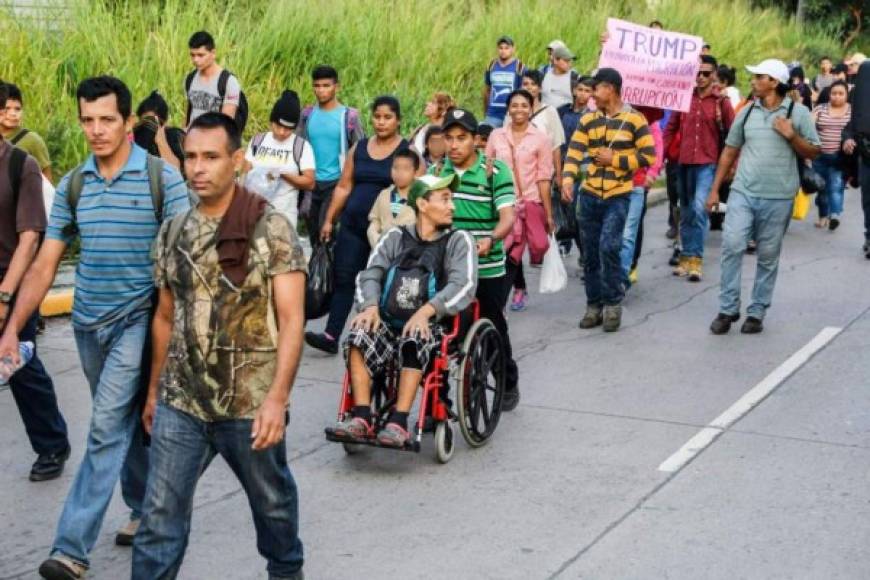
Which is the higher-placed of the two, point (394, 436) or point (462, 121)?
point (462, 121)

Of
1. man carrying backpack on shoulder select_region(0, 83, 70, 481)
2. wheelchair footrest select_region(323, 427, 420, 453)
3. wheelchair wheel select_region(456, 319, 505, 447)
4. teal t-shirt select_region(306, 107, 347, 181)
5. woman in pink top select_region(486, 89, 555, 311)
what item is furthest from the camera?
teal t-shirt select_region(306, 107, 347, 181)

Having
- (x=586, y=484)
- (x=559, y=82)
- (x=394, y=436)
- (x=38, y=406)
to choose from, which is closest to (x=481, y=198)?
(x=394, y=436)

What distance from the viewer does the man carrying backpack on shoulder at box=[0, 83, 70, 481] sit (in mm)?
6660

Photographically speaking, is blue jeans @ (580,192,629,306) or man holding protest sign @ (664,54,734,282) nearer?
blue jeans @ (580,192,629,306)

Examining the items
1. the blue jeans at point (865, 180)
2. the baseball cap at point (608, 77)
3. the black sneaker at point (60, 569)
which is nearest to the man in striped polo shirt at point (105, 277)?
the black sneaker at point (60, 569)

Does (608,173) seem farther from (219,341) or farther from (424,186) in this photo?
(219,341)

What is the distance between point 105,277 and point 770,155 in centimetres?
625

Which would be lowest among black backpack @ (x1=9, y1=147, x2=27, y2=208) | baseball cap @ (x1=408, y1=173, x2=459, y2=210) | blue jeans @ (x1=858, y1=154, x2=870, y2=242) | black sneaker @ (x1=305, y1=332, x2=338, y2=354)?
black sneaker @ (x1=305, y1=332, x2=338, y2=354)

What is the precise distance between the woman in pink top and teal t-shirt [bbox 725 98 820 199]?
1.41 metres

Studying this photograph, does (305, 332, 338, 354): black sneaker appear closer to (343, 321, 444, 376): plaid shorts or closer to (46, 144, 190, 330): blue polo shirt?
(343, 321, 444, 376): plaid shorts

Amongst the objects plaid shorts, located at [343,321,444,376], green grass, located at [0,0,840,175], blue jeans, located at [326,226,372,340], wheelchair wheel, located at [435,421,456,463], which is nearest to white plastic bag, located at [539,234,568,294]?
blue jeans, located at [326,226,372,340]

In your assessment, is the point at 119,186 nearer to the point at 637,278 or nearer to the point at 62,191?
the point at 62,191

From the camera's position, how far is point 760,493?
23.5ft

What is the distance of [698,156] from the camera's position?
13836mm
